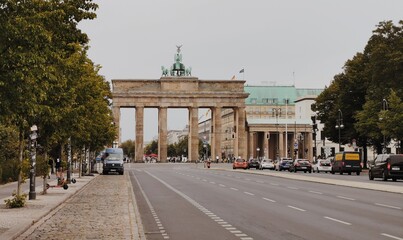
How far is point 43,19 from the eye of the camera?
1549 centimetres

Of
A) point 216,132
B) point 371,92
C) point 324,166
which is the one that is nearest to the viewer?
point 324,166

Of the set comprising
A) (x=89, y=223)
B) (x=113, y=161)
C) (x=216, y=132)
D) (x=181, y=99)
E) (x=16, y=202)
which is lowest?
(x=89, y=223)

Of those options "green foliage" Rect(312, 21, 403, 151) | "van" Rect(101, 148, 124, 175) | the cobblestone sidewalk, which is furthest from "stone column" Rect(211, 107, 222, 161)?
the cobblestone sidewalk

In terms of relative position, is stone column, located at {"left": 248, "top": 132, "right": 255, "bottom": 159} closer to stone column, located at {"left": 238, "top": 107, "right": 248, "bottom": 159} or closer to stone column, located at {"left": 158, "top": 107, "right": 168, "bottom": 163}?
stone column, located at {"left": 238, "top": 107, "right": 248, "bottom": 159}

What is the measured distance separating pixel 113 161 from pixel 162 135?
245ft

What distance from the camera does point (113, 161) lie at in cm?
7325

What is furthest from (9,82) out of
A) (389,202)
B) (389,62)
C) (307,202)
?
(389,62)

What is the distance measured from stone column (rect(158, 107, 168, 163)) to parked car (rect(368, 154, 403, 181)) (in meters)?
97.3

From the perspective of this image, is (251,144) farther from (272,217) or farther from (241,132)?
(272,217)

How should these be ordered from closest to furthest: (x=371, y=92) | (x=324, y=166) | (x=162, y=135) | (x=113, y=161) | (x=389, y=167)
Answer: (x=389, y=167) → (x=113, y=161) → (x=324, y=166) → (x=371, y=92) → (x=162, y=135)

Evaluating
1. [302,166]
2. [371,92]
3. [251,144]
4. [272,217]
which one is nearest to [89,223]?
[272,217]

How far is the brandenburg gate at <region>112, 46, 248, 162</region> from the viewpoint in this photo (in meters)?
149

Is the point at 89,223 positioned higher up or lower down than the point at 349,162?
lower down

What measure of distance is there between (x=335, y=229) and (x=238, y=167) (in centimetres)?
8142
